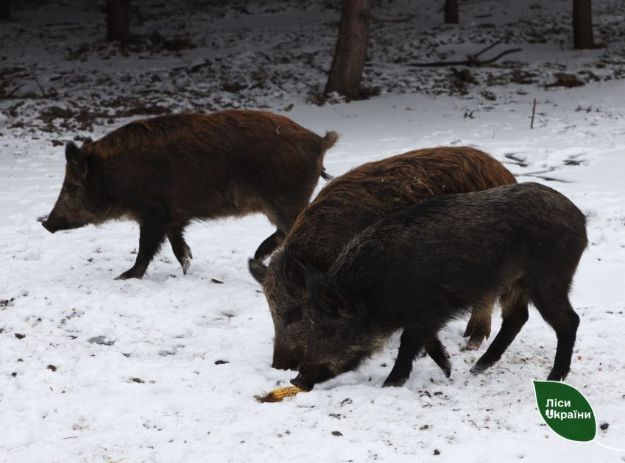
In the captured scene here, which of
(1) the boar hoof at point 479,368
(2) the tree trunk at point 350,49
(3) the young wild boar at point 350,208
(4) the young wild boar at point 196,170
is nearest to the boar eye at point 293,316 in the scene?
(3) the young wild boar at point 350,208

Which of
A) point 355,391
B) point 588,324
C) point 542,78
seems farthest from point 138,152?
point 542,78

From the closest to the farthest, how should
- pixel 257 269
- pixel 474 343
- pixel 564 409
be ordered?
1. pixel 564 409
2. pixel 257 269
3. pixel 474 343

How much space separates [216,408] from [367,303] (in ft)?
3.31

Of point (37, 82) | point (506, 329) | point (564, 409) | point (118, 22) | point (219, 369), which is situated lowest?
point (219, 369)

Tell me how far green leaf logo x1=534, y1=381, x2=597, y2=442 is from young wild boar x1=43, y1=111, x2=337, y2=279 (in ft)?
10.9

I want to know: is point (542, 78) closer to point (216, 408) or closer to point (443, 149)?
point (443, 149)

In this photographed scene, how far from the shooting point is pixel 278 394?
14.8 feet

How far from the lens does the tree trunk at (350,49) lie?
14961 mm

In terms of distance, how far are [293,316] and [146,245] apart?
2.47 metres

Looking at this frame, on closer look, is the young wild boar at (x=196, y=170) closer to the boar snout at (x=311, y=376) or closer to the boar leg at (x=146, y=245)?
the boar leg at (x=146, y=245)

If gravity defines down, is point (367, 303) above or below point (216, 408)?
above

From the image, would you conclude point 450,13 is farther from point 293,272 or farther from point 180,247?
point 293,272

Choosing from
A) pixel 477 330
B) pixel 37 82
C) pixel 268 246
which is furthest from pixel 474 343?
pixel 37 82

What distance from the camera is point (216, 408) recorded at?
4.33m
